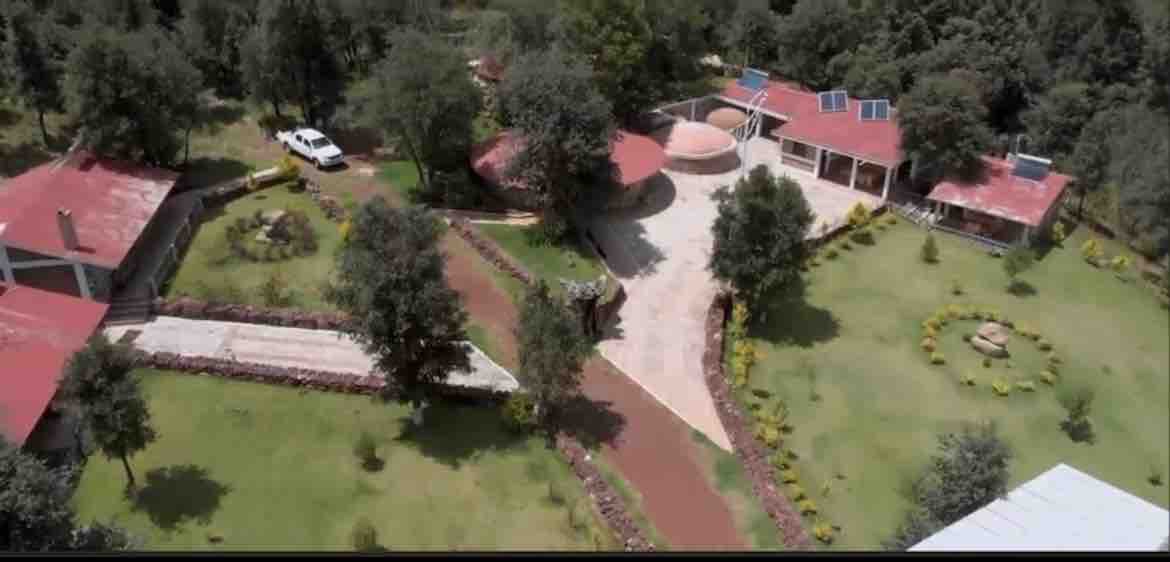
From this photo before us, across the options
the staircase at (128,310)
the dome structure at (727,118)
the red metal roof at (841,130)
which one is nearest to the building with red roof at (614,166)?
the red metal roof at (841,130)

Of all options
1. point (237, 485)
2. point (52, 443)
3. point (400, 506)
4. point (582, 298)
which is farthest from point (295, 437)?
point (582, 298)

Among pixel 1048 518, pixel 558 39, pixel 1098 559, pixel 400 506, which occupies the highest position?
pixel 1098 559

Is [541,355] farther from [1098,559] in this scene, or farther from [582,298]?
[1098,559]

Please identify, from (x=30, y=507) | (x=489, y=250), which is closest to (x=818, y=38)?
(x=489, y=250)

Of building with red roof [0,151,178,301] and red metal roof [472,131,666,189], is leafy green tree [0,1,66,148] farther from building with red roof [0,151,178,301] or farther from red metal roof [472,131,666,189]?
red metal roof [472,131,666,189]

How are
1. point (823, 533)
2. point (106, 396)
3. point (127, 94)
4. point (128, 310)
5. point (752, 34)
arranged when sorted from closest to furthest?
point (106, 396) < point (823, 533) < point (128, 310) < point (127, 94) < point (752, 34)

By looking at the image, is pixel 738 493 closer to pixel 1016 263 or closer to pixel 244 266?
pixel 1016 263

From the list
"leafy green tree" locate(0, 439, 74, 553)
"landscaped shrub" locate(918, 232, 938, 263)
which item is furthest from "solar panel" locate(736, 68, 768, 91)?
"leafy green tree" locate(0, 439, 74, 553)
